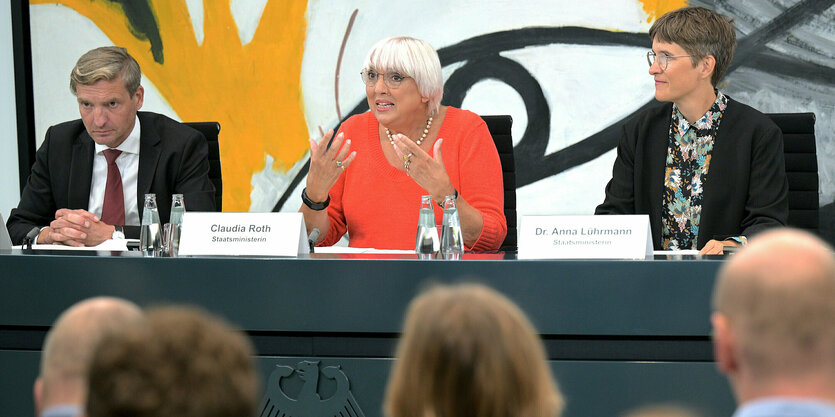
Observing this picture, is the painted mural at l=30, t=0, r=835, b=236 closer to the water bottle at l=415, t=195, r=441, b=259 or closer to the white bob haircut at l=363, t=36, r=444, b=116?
the white bob haircut at l=363, t=36, r=444, b=116

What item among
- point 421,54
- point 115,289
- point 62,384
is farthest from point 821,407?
point 421,54

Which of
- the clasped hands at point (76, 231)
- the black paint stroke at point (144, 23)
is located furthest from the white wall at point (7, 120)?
the clasped hands at point (76, 231)

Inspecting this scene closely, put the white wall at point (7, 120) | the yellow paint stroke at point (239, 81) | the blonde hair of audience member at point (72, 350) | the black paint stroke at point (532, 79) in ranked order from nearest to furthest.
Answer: the blonde hair of audience member at point (72, 350) → the black paint stroke at point (532, 79) → the yellow paint stroke at point (239, 81) → the white wall at point (7, 120)

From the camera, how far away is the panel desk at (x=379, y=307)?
84.7 inches

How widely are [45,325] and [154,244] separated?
332 millimetres

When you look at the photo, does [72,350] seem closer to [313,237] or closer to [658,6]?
[313,237]

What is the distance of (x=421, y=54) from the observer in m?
3.03

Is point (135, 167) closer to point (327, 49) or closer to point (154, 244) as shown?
point (154, 244)

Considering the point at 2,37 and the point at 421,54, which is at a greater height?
the point at 2,37

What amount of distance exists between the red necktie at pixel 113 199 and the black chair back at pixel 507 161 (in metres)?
1.25

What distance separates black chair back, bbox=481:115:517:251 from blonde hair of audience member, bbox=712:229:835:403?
2.35 meters

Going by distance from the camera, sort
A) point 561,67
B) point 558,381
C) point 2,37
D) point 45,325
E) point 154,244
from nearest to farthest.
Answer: point 558,381 → point 45,325 → point 154,244 → point 561,67 → point 2,37

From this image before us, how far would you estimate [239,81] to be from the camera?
4.38 m

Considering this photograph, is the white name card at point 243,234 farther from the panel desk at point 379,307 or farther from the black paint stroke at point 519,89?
the black paint stroke at point 519,89
